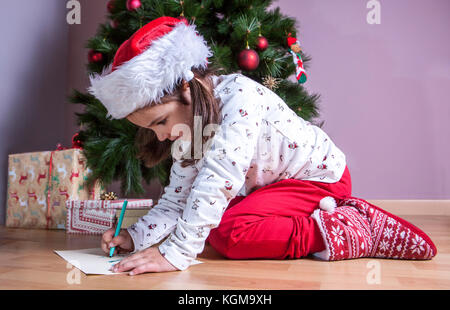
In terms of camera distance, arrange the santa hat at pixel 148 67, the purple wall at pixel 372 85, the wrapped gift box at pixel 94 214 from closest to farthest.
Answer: the santa hat at pixel 148 67, the wrapped gift box at pixel 94 214, the purple wall at pixel 372 85

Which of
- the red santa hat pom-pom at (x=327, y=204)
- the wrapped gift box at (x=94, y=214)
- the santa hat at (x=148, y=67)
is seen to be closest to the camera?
the santa hat at (x=148, y=67)

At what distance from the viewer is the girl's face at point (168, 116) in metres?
0.72

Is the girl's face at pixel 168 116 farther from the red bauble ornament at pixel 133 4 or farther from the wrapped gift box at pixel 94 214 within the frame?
the red bauble ornament at pixel 133 4

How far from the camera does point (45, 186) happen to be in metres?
1.29

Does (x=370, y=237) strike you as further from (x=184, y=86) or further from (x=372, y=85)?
(x=372, y=85)

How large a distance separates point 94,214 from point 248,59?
0.65m

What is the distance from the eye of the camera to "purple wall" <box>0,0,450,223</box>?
162cm

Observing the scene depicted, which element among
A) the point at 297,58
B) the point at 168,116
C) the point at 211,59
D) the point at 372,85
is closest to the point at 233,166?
the point at 168,116

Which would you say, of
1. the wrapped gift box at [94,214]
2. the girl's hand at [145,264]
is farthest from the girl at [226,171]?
the wrapped gift box at [94,214]

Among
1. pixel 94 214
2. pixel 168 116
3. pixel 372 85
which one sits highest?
pixel 372 85

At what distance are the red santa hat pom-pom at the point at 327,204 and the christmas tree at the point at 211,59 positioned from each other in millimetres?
510

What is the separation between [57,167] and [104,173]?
154mm

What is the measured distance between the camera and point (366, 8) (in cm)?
169

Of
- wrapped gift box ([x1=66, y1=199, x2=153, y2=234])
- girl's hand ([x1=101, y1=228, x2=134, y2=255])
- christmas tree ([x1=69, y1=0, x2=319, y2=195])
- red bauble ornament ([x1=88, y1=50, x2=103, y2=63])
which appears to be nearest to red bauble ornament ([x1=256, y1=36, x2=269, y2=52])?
christmas tree ([x1=69, y1=0, x2=319, y2=195])
